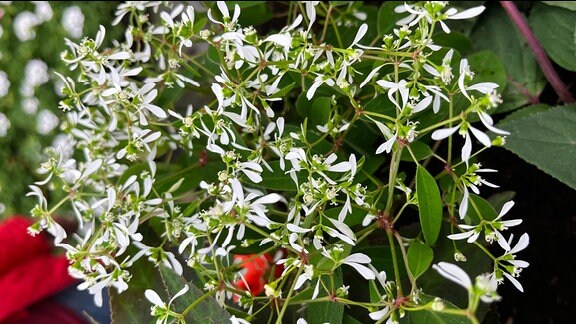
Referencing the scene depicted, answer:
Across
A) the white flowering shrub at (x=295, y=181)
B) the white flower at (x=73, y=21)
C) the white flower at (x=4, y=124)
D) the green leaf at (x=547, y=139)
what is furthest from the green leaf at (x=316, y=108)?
the white flower at (x=4, y=124)

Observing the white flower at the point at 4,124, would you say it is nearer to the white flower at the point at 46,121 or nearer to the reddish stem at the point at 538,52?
the white flower at the point at 46,121

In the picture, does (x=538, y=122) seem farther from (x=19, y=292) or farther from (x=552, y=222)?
(x=19, y=292)

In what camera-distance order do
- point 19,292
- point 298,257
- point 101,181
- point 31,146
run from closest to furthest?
point 298,257 → point 101,181 → point 19,292 → point 31,146

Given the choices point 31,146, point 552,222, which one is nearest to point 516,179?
point 552,222

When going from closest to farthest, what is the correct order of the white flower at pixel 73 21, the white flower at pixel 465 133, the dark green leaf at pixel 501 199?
1. the white flower at pixel 465 133
2. the dark green leaf at pixel 501 199
3. the white flower at pixel 73 21

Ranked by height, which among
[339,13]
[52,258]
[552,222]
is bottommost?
[52,258]

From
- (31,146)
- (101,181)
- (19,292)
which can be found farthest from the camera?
(31,146)
